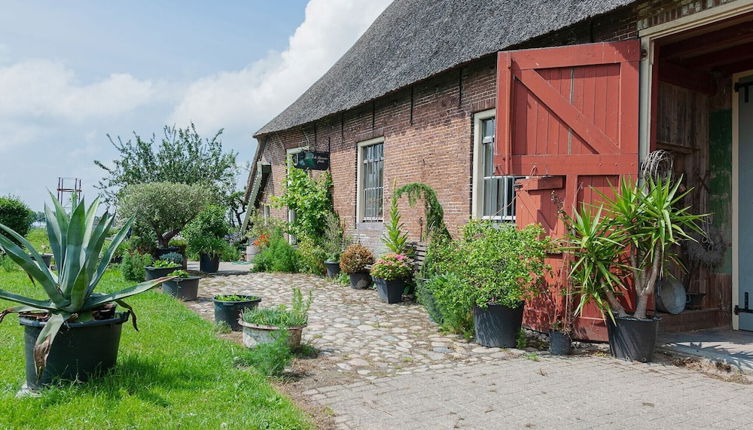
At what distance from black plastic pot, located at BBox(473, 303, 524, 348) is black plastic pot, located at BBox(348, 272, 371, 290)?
4581mm

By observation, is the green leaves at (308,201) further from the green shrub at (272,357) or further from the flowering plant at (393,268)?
the green shrub at (272,357)

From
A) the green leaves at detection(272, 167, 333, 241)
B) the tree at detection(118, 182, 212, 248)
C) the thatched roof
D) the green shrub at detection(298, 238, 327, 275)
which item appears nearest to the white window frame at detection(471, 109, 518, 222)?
the thatched roof

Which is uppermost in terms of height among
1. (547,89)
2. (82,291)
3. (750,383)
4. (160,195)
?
(547,89)

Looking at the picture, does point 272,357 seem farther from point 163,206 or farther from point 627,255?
point 163,206

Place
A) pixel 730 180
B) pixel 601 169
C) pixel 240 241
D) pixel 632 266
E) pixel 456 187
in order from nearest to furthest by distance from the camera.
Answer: pixel 632 266, pixel 601 169, pixel 730 180, pixel 456 187, pixel 240 241

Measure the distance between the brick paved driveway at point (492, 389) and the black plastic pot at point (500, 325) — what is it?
0.14 metres

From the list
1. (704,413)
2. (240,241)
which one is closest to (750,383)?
(704,413)

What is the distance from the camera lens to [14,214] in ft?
50.0

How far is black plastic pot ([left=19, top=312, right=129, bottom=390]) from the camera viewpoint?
377 centimetres

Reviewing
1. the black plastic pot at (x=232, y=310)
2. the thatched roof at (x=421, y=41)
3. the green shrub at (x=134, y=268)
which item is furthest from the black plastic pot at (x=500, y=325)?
the green shrub at (x=134, y=268)

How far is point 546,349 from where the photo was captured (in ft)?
18.6

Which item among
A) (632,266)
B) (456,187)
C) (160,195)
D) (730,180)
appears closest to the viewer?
(632,266)

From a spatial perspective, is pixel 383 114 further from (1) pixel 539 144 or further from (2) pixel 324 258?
(1) pixel 539 144

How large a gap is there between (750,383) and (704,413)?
1.17 metres
